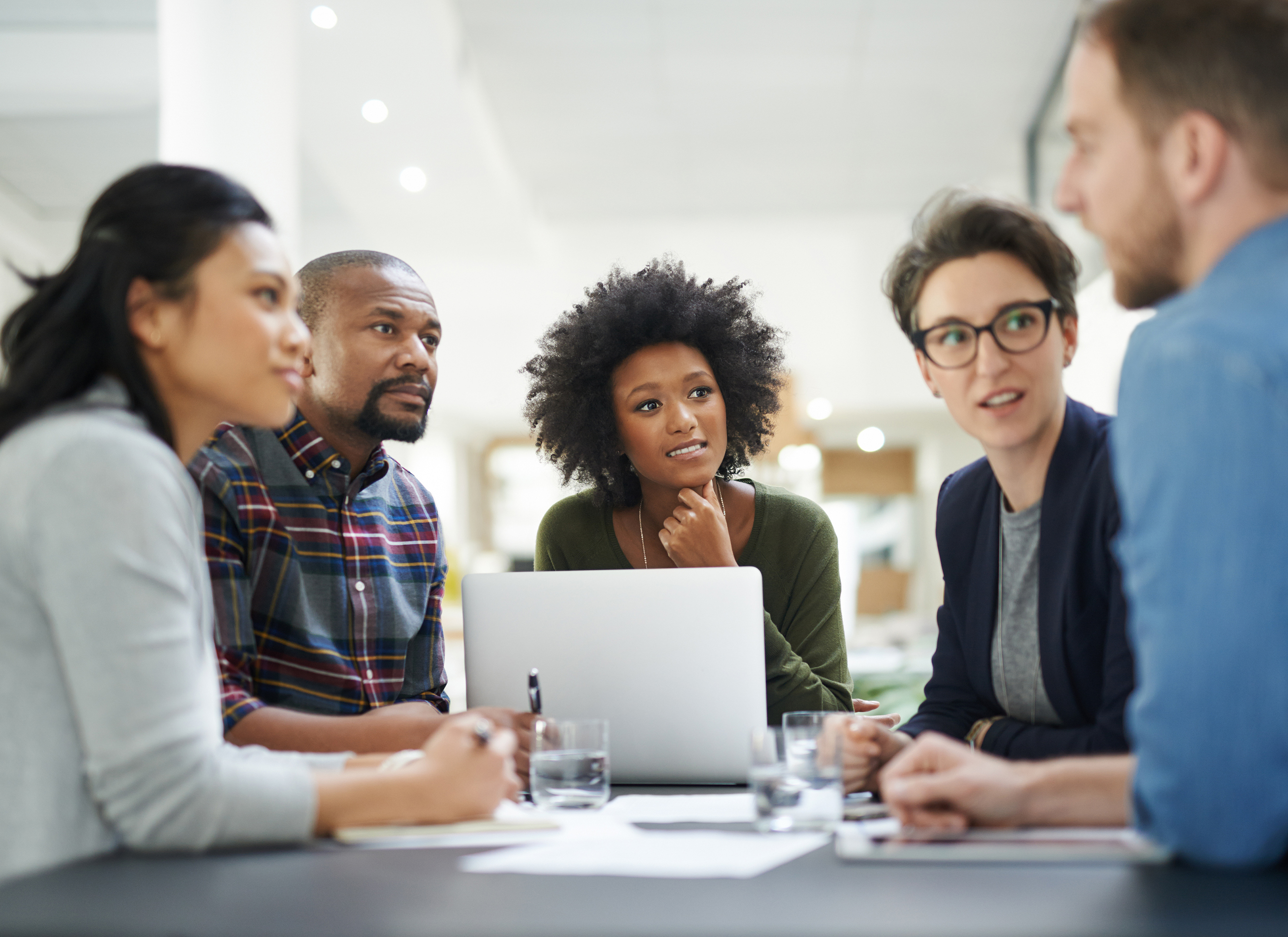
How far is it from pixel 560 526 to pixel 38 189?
2.43m

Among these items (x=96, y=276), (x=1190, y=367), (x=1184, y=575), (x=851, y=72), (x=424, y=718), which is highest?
(x=851, y=72)

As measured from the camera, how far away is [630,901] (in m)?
0.81

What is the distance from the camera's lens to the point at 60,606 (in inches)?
37.9

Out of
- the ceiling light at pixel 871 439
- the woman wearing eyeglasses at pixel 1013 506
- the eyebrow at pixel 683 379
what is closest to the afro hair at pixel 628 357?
the eyebrow at pixel 683 379

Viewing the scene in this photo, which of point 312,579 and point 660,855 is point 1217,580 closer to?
point 660,855

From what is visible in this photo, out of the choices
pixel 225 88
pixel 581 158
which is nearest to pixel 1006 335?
pixel 225 88

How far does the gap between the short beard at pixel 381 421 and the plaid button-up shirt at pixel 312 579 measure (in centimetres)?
7

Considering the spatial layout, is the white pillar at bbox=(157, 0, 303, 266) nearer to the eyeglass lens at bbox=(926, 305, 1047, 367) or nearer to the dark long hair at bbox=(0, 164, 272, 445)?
the dark long hair at bbox=(0, 164, 272, 445)

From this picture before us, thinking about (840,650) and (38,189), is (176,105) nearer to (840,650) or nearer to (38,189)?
(38,189)

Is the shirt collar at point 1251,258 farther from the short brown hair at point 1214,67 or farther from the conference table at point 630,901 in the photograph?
the conference table at point 630,901

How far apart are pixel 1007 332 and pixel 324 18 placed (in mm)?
3215

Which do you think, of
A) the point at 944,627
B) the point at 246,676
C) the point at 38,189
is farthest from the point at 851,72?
the point at 246,676

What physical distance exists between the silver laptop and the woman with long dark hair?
12.5 inches

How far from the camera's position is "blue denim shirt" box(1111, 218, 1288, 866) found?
81 cm
